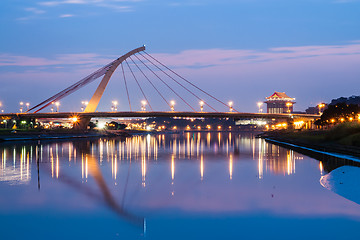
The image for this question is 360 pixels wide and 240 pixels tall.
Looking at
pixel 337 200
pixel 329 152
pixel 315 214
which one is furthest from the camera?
pixel 329 152

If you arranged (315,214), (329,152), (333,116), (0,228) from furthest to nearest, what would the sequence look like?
(333,116), (329,152), (315,214), (0,228)

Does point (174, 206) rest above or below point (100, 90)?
below

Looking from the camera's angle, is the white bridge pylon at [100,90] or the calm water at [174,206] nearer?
the calm water at [174,206]

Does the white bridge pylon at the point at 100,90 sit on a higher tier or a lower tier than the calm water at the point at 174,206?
higher

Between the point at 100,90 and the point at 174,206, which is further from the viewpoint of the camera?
the point at 100,90

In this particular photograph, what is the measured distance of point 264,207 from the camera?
57.6ft

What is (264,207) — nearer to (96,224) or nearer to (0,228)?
(96,224)

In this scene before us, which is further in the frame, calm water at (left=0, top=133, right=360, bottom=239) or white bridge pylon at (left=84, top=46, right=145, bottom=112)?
white bridge pylon at (left=84, top=46, right=145, bottom=112)

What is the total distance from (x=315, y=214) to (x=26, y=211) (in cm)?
1132

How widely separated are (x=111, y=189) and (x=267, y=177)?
35.7 feet

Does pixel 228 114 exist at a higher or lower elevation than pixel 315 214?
higher

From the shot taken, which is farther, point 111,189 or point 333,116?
point 333,116

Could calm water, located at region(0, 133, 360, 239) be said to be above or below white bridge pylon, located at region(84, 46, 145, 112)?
below

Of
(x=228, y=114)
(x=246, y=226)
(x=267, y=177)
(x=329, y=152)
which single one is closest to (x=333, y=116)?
(x=228, y=114)
